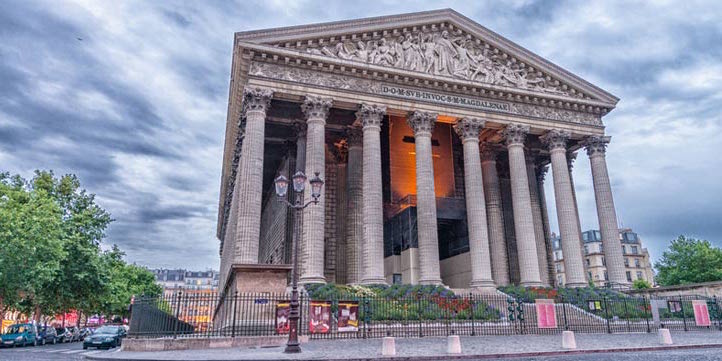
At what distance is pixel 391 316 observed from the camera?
20562 millimetres

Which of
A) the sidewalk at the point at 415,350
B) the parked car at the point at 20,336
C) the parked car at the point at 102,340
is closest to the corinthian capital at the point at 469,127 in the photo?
the sidewalk at the point at 415,350

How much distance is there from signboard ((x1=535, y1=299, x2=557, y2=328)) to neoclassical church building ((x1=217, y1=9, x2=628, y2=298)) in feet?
27.9

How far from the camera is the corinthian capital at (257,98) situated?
27.9 m

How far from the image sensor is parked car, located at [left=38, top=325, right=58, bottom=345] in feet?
116

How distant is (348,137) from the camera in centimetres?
3516

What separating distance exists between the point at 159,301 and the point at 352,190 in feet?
58.3

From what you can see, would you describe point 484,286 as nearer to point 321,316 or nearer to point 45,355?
point 321,316

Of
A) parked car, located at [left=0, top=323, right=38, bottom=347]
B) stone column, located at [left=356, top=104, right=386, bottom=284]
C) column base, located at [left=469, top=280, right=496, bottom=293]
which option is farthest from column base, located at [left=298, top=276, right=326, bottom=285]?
parked car, located at [left=0, top=323, right=38, bottom=347]

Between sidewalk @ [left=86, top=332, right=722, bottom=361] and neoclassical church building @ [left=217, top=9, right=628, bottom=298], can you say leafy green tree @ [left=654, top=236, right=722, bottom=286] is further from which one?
sidewalk @ [left=86, top=332, right=722, bottom=361]

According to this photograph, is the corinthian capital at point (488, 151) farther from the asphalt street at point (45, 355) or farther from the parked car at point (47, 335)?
the parked car at point (47, 335)

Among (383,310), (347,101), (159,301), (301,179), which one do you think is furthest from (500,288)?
(159,301)

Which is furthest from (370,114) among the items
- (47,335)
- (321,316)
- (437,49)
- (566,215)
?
(47,335)

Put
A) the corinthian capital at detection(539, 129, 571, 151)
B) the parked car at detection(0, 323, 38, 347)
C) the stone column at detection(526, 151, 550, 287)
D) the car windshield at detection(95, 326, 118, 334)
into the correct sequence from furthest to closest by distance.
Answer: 1. the stone column at detection(526, 151, 550, 287)
2. the corinthian capital at detection(539, 129, 571, 151)
3. the car windshield at detection(95, 326, 118, 334)
4. the parked car at detection(0, 323, 38, 347)

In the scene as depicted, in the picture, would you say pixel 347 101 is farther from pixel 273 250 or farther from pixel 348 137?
pixel 273 250
